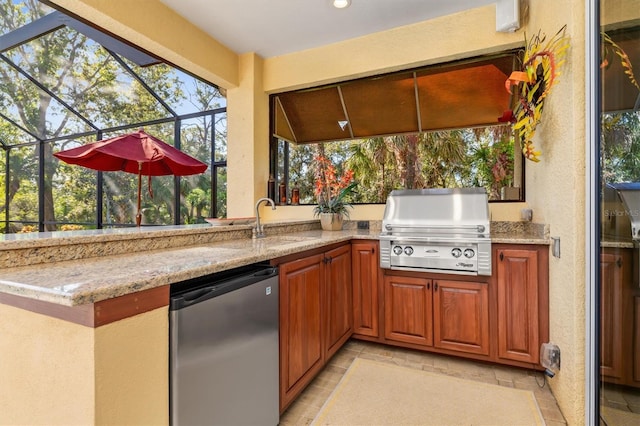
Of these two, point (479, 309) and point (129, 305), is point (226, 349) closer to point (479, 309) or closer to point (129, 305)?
point (129, 305)

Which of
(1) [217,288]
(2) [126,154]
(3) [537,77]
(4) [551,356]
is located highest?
(3) [537,77]

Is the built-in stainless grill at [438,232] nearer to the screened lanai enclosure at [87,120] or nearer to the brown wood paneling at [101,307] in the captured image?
the brown wood paneling at [101,307]

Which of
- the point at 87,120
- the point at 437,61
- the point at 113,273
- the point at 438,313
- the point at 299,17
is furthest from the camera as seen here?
the point at 87,120

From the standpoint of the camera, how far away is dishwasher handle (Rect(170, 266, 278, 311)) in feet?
3.47

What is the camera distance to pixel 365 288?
2553mm

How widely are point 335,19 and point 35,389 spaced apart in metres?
3.03

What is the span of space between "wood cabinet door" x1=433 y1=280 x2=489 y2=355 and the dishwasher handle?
1.41 metres

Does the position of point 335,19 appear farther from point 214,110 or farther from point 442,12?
A: point 214,110

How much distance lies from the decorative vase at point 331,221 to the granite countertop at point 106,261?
0.98 m

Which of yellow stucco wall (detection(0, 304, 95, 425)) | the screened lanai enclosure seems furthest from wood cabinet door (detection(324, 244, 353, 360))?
the screened lanai enclosure

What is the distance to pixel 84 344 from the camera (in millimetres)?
821

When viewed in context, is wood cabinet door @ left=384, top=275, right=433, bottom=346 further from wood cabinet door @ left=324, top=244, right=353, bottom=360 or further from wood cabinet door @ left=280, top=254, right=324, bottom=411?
wood cabinet door @ left=280, top=254, right=324, bottom=411

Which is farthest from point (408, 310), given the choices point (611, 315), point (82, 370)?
point (82, 370)

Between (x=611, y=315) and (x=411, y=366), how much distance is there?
1271 millimetres
